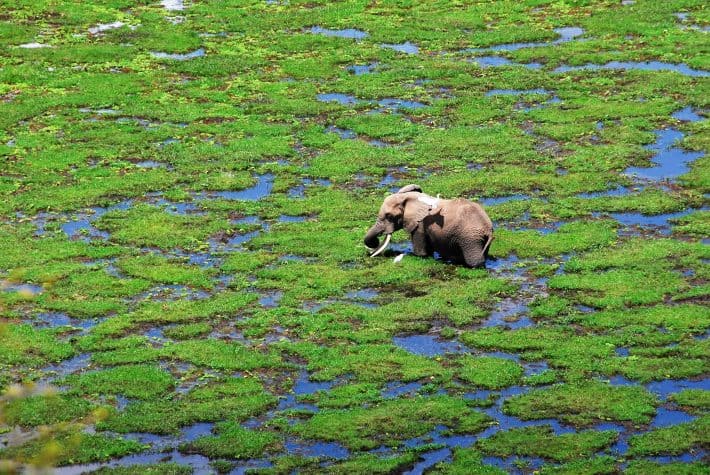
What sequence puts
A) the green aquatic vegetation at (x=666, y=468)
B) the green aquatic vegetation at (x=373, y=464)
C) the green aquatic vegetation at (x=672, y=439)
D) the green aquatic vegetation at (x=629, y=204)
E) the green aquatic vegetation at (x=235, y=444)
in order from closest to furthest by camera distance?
the green aquatic vegetation at (x=666, y=468) → the green aquatic vegetation at (x=373, y=464) → the green aquatic vegetation at (x=672, y=439) → the green aquatic vegetation at (x=235, y=444) → the green aquatic vegetation at (x=629, y=204)

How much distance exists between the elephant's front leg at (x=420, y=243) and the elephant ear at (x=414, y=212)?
0.10 meters

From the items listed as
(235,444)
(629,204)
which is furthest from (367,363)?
(629,204)

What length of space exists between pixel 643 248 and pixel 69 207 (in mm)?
12215

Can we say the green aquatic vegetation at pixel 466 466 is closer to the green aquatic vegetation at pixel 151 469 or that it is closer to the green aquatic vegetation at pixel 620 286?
the green aquatic vegetation at pixel 151 469

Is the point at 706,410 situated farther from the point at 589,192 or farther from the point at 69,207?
the point at 69,207

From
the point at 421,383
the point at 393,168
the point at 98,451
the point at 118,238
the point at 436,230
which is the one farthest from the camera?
the point at 393,168

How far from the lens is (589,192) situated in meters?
29.3

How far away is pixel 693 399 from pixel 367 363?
5.03 meters

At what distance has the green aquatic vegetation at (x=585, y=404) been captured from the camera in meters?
19.3

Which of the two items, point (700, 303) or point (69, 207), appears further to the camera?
point (69, 207)

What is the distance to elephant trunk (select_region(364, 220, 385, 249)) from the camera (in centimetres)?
2628

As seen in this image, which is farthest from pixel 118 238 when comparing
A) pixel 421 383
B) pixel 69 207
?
pixel 421 383

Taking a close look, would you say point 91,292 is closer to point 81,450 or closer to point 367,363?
point 367,363

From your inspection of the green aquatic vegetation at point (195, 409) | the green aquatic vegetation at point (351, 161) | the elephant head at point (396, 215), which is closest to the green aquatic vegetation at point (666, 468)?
the green aquatic vegetation at point (195, 409)
